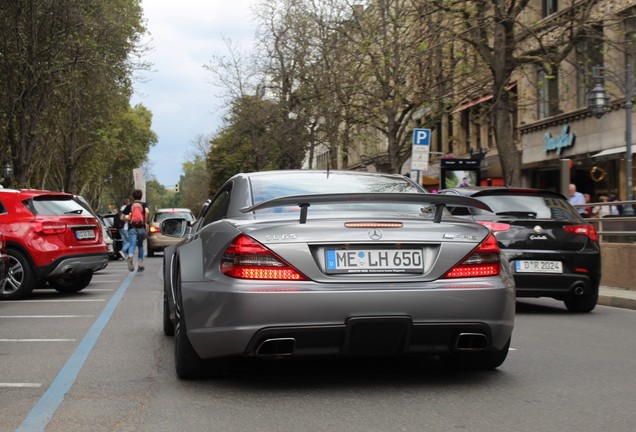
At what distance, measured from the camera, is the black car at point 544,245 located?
34.6ft

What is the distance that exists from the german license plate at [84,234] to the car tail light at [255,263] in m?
8.49

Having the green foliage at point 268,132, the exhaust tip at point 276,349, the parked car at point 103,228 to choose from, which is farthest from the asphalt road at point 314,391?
the green foliage at point 268,132

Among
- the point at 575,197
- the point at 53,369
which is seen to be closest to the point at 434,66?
the point at 575,197

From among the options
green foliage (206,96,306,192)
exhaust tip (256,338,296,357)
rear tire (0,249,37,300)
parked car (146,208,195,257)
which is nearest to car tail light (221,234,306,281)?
exhaust tip (256,338,296,357)

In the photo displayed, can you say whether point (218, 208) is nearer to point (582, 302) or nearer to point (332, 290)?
point (332, 290)

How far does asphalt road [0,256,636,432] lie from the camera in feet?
15.8

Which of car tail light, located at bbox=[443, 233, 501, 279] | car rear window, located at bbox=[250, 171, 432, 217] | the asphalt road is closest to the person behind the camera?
the asphalt road

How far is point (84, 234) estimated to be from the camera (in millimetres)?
13562

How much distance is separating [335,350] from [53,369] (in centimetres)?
239

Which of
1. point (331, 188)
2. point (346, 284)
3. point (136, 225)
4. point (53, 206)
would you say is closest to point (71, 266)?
point (53, 206)

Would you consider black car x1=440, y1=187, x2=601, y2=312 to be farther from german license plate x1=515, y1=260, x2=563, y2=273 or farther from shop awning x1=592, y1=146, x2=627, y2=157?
shop awning x1=592, y1=146, x2=627, y2=157

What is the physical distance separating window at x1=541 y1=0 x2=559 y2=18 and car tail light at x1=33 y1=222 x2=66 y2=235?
24.0 metres

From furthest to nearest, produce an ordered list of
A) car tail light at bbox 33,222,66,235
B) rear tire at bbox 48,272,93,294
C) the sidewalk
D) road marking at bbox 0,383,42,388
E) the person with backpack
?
the person with backpack < rear tire at bbox 48,272,93,294 < car tail light at bbox 33,222,66,235 < the sidewalk < road marking at bbox 0,383,42,388

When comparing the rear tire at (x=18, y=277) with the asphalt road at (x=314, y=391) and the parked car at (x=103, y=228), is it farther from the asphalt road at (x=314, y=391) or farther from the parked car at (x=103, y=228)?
the asphalt road at (x=314, y=391)
